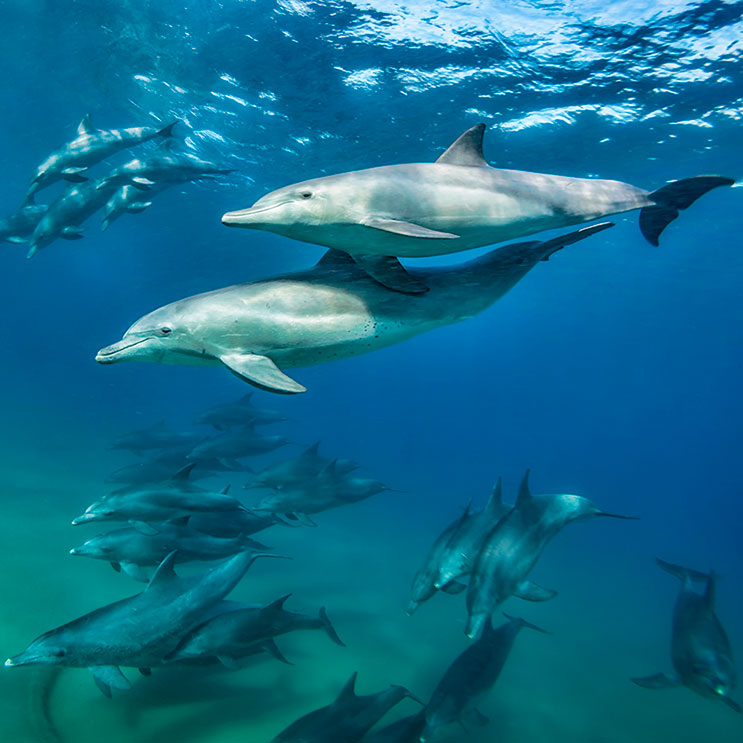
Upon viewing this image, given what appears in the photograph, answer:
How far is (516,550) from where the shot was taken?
6.29 meters

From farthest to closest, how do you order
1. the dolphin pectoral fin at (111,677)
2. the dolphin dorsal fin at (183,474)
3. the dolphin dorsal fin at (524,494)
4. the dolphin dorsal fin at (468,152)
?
the dolphin dorsal fin at (183,474), the dolphin dorsal fin at (524,494), the dolphin pectoral fin at (111,677), the dolphin dorsal fin at (468,152)

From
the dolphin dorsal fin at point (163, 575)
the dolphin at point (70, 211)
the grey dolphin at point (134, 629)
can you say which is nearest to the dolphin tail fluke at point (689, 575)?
the grey dolphin at point (134, 629)

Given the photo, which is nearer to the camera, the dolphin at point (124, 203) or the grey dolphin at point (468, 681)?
the grey dolphin at point (468, 681)

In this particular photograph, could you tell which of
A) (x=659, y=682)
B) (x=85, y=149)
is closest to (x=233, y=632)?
(x=659, y=682)

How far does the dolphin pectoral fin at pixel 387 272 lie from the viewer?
4.15 meters

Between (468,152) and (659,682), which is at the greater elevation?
(468,152)

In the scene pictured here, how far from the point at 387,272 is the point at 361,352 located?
0.72 meters

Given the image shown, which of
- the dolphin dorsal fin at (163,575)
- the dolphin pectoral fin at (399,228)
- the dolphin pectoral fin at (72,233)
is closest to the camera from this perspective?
the dolphin pectoral fin at (399,228)

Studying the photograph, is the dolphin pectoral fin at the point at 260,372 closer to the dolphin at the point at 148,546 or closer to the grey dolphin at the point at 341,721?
the grey dolphin at the point at 341,721

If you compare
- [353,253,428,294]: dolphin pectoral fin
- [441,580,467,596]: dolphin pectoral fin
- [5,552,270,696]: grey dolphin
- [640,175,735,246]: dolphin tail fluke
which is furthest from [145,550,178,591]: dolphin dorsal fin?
[640,175,735,246]: dolphin tail fluke

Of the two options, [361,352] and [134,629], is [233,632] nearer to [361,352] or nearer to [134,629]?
[134,629]

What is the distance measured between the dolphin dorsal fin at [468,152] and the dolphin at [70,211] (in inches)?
426

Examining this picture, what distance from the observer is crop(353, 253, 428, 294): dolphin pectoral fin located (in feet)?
13.6

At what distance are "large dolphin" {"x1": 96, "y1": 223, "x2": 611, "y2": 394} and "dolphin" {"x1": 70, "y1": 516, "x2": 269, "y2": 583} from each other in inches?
156
